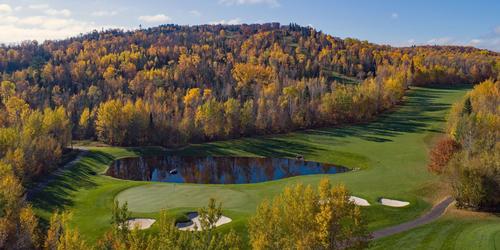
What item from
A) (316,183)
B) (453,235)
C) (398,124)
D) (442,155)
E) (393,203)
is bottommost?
(316,183)

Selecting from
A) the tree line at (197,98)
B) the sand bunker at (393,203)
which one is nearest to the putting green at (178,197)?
the sand bunker at (393,203)

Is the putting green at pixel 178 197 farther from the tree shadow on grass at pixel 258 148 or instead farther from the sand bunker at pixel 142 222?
the tree shadow on grass at pixel 258 148

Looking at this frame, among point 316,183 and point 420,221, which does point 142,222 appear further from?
point 420,221

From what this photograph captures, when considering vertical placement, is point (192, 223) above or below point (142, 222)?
below

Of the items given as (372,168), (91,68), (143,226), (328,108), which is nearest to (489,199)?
(372,168)

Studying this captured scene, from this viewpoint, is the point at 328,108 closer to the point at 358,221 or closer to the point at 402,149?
the point at 402,149

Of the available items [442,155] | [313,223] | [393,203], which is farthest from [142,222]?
[442,155]

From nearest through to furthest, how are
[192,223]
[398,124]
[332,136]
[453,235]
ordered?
[453,235] → [192,223] → [332,136] → [398,124]
